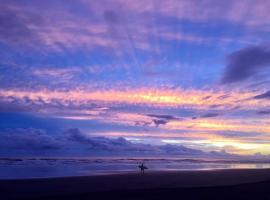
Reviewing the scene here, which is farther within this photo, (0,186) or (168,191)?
(0,186)

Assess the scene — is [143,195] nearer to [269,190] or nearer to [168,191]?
[168,191]

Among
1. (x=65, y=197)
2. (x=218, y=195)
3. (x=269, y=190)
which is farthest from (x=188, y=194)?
(x=65, y=197)

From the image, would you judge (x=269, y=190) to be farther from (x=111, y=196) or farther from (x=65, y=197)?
(x=65, y=197)

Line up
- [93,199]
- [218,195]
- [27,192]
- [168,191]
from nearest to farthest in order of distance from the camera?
[93,199] < [218,195] < [168,191] < [27,192]

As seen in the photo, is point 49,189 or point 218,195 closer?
point 218,195

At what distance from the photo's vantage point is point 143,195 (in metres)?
22.3

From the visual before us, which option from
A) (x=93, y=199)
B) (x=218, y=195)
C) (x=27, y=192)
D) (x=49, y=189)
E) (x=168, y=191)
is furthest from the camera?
(x=49, y=189)

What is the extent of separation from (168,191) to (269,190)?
605 centimetres

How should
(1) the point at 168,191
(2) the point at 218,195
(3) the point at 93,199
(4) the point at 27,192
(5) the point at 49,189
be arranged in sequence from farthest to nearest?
(5) the point at 49,189 < (4) the point at 27,192 < (1) the point at 168,191 < (2) the point at 218,195 < (3) the point at 93,199

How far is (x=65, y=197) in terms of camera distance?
21750 mm

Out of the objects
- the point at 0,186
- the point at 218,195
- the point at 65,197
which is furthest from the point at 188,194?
the point at 0,186

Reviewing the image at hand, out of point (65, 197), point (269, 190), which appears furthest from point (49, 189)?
point (269, 190)

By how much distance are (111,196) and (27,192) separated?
6501mm

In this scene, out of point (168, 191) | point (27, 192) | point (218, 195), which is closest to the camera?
point (218, 195)
